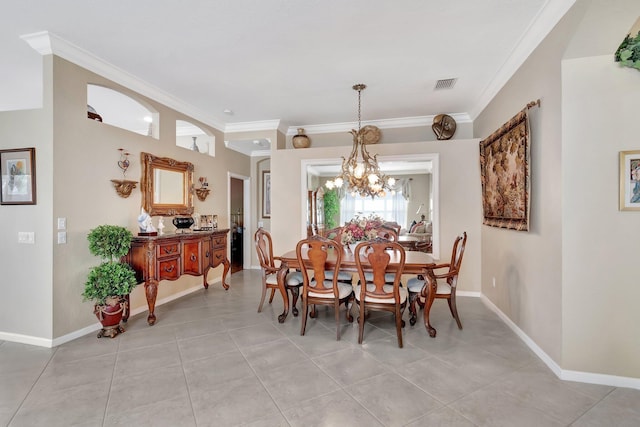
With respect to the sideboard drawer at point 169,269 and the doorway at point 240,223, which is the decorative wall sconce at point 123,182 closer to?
the sideboard drawer at point 169,269

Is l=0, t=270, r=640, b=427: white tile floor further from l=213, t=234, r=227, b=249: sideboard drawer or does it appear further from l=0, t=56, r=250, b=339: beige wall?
l=213, t=234, r=227, b=249: sideboard drawer

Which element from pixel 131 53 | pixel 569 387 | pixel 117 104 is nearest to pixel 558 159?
pixel 569 387

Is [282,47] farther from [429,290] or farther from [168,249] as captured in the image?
[429,290]

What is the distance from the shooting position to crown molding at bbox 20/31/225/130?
2.63 m

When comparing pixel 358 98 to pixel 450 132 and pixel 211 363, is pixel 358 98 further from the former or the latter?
pixel 211 363

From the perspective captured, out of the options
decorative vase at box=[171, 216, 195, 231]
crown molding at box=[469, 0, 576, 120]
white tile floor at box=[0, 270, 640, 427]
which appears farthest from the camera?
decorative vase at box=[171, 216, 195, 231]

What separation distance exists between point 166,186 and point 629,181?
4.74 metres

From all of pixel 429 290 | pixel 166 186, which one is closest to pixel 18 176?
pixel 166 186

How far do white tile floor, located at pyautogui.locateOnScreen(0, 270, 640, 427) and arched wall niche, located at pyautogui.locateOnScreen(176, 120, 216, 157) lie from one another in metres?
3.13

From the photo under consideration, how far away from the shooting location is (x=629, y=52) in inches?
77.3

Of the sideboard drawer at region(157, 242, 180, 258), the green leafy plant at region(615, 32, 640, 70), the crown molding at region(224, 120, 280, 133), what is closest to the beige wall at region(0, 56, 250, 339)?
the sideboard drawer at region(157, 242, 180, 258)

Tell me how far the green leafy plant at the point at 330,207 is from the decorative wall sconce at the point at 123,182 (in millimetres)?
6421

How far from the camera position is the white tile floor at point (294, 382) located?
1820 mm

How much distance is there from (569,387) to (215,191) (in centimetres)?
499
